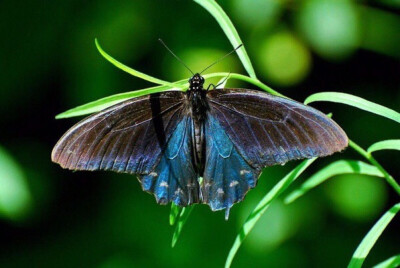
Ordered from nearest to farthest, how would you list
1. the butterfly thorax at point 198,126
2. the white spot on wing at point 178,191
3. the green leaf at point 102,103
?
the green leaf at point 102,103
the white spot on wing at point 178,191
the butterfly thorax at point 198,126

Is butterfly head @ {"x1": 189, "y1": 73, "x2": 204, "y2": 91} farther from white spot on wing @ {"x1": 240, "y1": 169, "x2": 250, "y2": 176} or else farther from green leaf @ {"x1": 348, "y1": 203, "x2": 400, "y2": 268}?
green leaf @ {"x1": 348, "y1": 203, "x2": 400, "y2": 268}

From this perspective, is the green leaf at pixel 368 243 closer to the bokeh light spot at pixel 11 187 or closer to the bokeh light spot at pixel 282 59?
the bokeh light spot at pixel 282 59

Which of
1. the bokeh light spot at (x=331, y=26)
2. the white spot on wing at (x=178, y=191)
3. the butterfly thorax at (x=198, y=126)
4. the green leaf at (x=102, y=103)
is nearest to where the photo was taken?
the green leaf at (x=102, y=103)

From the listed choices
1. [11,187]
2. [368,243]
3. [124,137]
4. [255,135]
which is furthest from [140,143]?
[11,187]

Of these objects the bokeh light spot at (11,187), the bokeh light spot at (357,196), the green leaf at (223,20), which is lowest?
the bokeh light spot at (357,196)

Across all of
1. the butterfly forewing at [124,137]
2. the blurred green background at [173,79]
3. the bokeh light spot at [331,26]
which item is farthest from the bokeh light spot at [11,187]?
the bokeh light spot at [331,26]

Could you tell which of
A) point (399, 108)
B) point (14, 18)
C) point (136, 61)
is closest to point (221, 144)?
point (136, 61)
